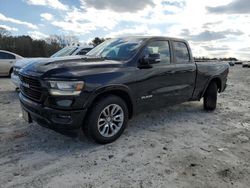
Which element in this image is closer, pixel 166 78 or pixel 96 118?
pixel 96 118

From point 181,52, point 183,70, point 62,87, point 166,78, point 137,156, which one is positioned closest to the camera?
point 62,87

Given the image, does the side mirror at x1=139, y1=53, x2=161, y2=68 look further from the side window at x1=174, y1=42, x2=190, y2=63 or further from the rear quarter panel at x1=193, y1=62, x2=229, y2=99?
the rear quarter panel at x1=193, y1=62, x2=229, y2=99

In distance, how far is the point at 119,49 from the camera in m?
5.54

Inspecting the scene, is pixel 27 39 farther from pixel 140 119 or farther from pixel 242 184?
pixel 242 184

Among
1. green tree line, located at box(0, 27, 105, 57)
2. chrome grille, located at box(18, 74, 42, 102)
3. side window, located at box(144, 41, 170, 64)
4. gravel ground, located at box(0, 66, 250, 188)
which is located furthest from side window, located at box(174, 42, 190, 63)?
green tree line, located at box(0, 27, 105, 57)

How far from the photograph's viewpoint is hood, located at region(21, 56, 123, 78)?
420 centimetres

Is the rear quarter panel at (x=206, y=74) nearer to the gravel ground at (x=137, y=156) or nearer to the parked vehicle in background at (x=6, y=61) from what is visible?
the gravel ground at (x=137, y=156)

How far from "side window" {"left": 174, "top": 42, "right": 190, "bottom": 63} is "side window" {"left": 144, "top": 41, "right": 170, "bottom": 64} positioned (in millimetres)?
291

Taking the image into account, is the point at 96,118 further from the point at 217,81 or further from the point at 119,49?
the point at 217,81

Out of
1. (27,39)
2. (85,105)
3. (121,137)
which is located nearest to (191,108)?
(121,137)

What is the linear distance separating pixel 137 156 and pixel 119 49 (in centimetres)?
227

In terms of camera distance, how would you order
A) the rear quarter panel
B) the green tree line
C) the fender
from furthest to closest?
the green tree line → the rear quarter panel → the fender

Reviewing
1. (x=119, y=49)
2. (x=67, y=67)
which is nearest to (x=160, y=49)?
(x=119, y=49)

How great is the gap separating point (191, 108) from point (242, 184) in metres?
4.25
